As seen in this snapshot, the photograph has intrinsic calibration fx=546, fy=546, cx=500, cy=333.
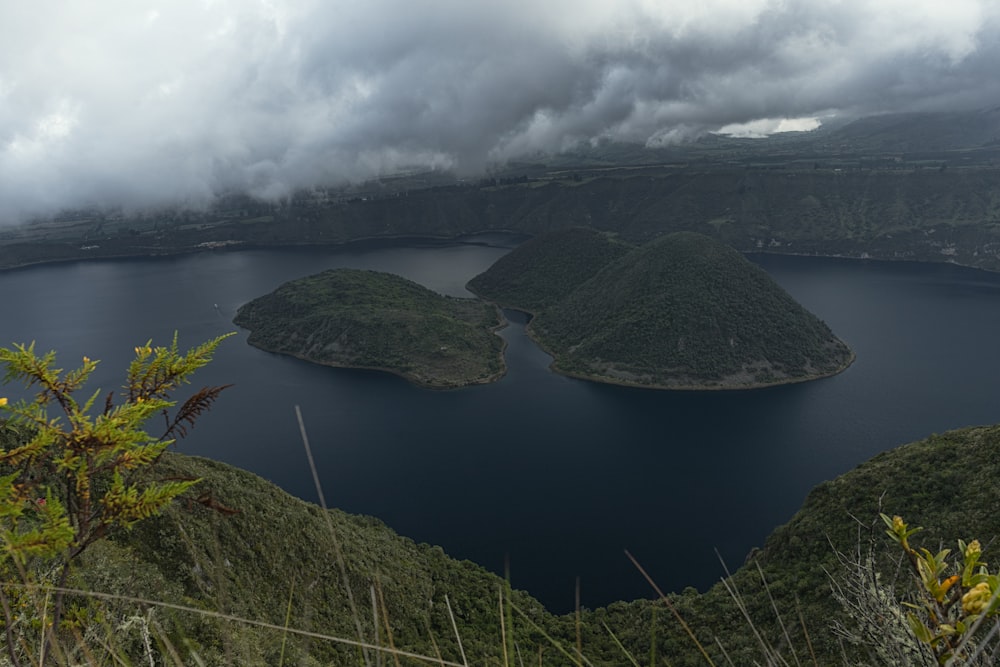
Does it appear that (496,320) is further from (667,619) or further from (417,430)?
(667,619)

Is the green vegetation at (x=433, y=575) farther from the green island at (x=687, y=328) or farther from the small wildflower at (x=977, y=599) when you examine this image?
the green island at (x=687, y=328)

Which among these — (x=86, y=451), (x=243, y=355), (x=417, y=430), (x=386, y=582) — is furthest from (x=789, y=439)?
(x=243, y=355)

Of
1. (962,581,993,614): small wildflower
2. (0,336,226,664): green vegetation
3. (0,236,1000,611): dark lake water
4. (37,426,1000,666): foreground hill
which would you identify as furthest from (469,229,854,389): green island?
(962,581,993,614): small wildflower

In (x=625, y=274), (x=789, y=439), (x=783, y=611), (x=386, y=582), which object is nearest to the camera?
(x=783, y=611)

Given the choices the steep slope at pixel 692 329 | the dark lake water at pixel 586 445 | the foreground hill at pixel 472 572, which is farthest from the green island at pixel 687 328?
the foreground hill at pixel 472 572

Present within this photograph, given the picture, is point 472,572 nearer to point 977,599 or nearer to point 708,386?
point 977,599

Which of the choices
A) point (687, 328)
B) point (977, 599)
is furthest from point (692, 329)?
point (977, 599)
